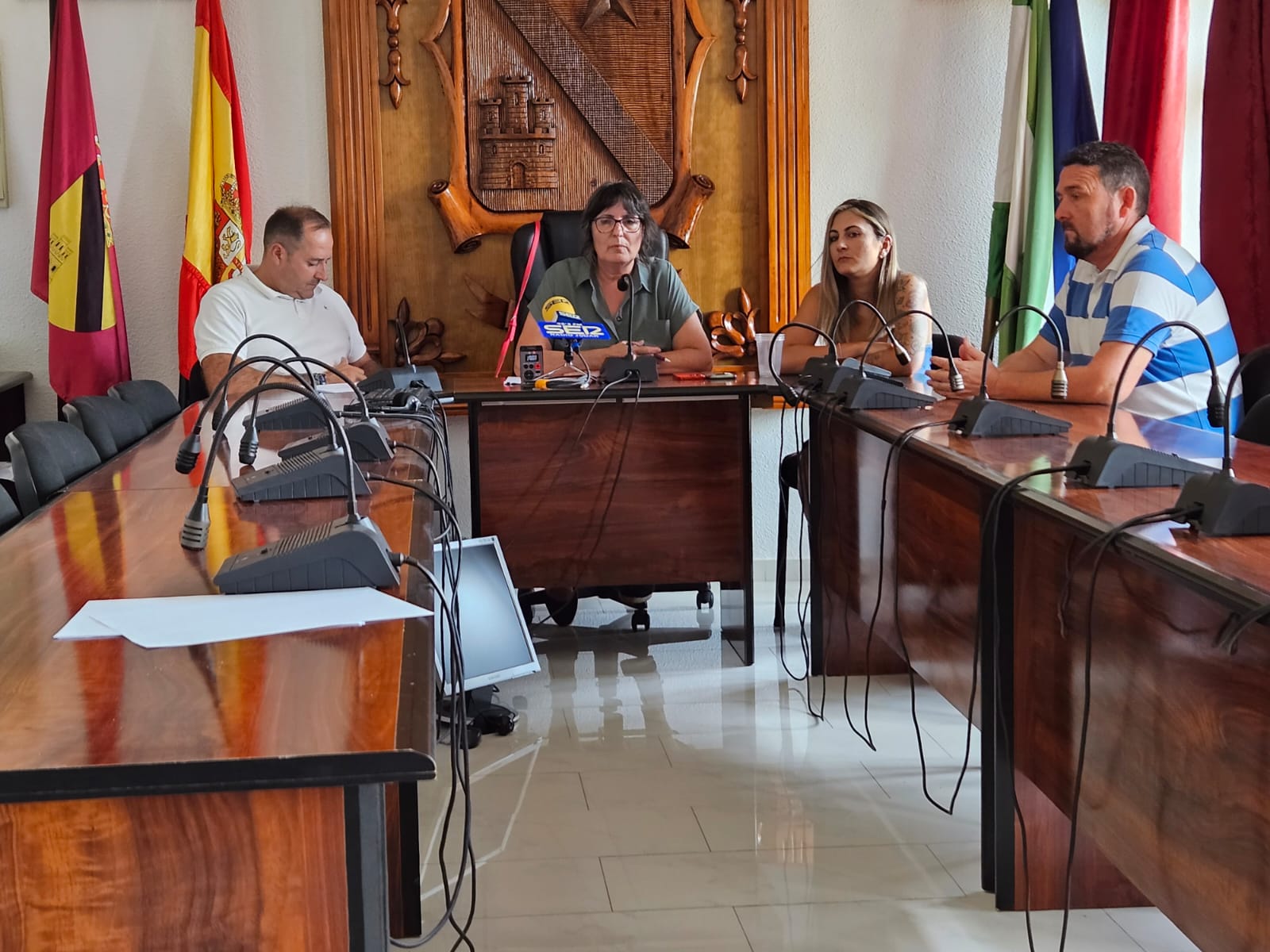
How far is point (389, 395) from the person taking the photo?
3.16 meters

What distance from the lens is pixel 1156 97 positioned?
13.8 ft

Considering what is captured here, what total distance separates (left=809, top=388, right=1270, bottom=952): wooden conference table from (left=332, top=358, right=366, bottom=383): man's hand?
1.60m

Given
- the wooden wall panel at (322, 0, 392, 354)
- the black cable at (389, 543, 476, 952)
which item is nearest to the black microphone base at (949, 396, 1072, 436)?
the black cable at (389, 543, 476, 952)

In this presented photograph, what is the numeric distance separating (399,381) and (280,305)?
1004mm

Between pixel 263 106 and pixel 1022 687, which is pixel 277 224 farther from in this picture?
pixel 1022 687

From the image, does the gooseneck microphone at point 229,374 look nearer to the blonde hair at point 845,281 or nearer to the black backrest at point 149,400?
the black backrest at point 149,400

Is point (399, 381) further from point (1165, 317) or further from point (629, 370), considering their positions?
point (1165, 317)

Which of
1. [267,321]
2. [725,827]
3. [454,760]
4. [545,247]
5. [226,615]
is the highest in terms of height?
[545,247]

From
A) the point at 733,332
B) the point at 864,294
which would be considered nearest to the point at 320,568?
the point at 864,294

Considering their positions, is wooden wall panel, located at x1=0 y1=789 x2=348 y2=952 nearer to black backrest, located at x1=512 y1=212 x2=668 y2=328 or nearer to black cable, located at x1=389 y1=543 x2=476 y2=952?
black cable, located at x1=389 y1=543 x2=476 y2=952

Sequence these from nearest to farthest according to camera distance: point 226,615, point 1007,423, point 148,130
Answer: point 226,615 < point 1007,423 < point 148,130

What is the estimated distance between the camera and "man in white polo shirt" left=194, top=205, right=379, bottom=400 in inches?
161

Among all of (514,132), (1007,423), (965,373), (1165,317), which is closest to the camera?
(1007,423)

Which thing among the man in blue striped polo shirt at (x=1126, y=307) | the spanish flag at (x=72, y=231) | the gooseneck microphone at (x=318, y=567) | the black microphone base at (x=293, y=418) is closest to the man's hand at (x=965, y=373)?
the man in blue striped polo shirt at (x=1126, y=307)
